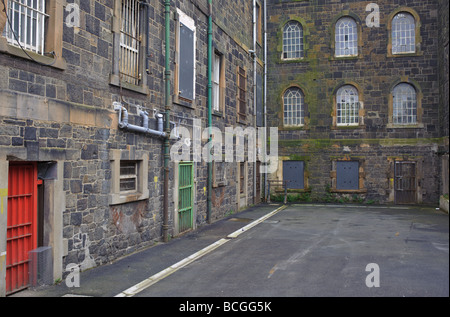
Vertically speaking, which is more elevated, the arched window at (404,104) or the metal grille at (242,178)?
the arched window at (404,104)

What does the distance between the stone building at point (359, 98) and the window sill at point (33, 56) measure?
54.9 ft

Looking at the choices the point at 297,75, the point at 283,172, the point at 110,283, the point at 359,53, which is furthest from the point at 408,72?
the point at 110,283

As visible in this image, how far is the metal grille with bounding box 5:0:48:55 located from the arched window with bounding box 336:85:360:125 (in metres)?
17.7

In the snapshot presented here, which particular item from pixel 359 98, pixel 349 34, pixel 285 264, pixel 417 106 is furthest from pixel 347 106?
pixel 285 264

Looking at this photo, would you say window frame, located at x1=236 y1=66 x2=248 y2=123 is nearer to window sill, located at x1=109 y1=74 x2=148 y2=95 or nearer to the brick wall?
the brick wall

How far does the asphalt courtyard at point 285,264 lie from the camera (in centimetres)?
693

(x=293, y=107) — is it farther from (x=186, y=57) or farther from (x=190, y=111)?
(x=186, y=57)

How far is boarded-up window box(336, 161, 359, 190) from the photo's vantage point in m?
22.1

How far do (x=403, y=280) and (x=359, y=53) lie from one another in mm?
17091

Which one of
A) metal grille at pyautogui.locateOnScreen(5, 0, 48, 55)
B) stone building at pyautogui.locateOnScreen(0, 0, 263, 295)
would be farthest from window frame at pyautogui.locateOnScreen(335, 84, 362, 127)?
metal grille at pyautogui.locateOnScreen(5, 0, 48, 55)

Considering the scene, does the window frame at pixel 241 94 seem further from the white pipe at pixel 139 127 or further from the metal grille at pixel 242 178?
the white pipe at pixel 139 127

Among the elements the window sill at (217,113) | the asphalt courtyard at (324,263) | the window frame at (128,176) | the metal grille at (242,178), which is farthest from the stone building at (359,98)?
the window frame at (128,176)

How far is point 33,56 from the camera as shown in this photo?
6832 millimetres

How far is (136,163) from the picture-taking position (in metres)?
10.2
